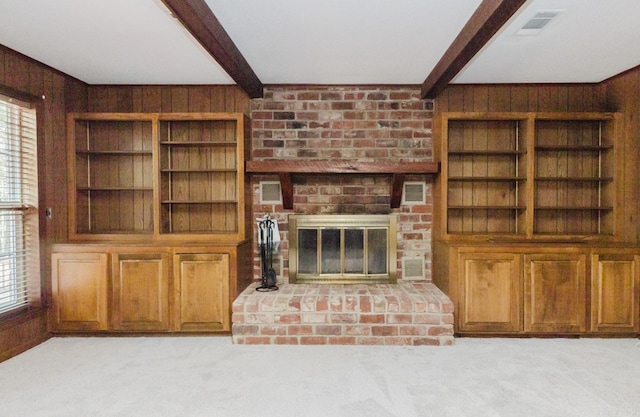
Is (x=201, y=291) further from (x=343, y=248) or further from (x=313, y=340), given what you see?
(x=343, y=248)

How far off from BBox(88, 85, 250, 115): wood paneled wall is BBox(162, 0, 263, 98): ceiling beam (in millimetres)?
464

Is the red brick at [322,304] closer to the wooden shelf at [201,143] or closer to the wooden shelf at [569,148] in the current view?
the wooden shelf at [201,143]

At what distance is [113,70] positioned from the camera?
3553 mm

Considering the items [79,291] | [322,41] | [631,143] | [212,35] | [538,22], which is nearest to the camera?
[212,35]

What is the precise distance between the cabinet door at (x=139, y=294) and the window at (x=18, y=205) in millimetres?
686

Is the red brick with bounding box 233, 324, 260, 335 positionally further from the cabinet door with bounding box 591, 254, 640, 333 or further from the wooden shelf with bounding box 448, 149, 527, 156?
the cabinet door with bounding box 591, 254, 640, 333

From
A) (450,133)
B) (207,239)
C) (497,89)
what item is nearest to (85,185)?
(207,239)

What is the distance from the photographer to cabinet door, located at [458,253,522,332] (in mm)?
3393

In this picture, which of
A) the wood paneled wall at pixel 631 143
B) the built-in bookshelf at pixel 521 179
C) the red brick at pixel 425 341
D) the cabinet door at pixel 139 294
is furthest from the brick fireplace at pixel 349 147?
the wood paneled wall at pixel 631 143

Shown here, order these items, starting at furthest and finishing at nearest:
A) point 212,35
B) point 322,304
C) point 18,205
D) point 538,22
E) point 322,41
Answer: point 322,304
point 18,205
point 322,41
point 538,22
point 212,35

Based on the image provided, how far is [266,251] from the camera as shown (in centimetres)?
382

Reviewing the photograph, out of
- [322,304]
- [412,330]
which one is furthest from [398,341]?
[322,304]

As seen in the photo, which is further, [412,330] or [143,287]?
[143,287]

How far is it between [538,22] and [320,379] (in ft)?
9.63
